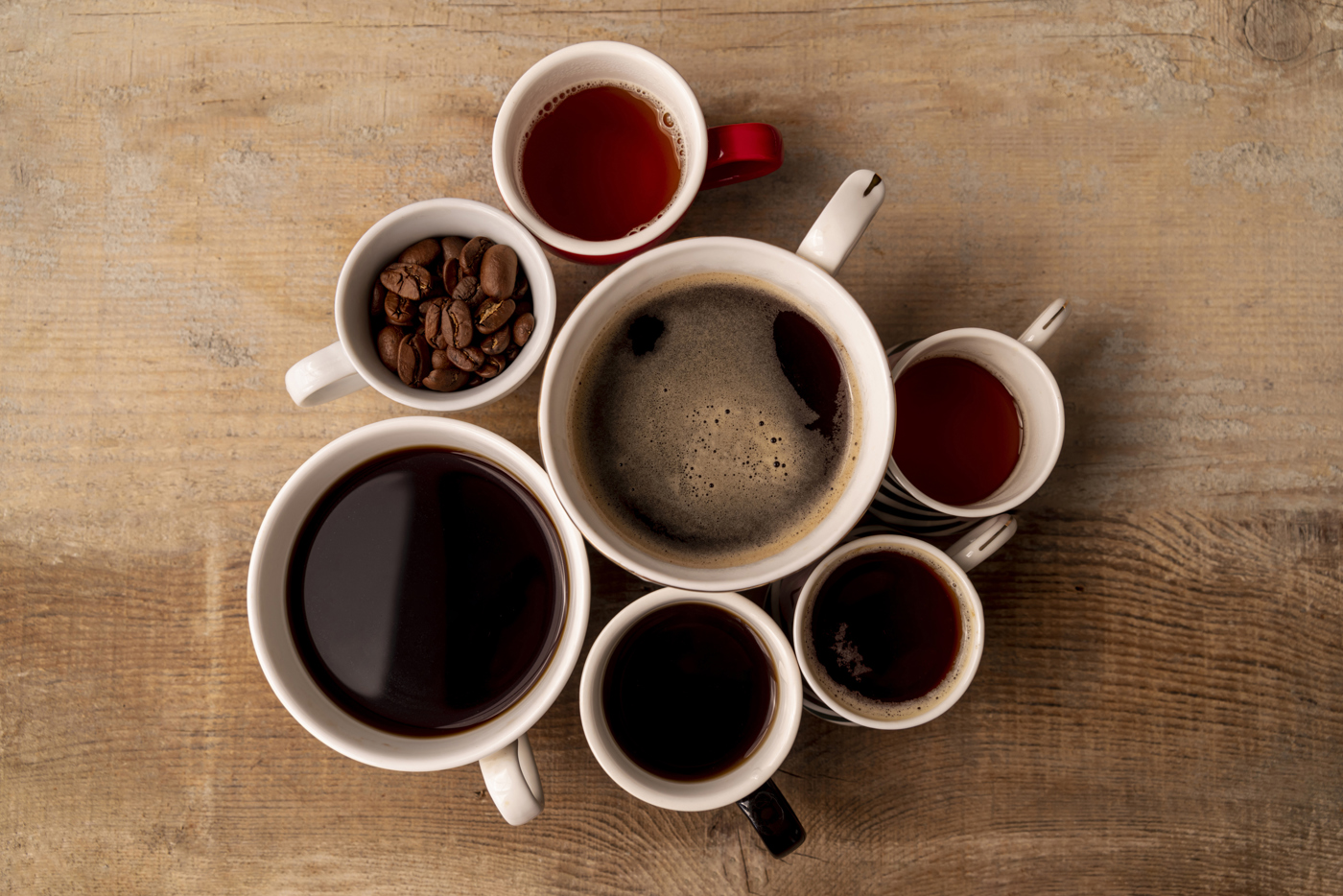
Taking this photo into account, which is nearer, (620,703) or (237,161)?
(620,703)

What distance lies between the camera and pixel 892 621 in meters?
1.10

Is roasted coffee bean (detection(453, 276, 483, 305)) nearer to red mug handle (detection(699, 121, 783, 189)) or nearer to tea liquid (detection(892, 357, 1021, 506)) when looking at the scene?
red mug handle (detection(699, 121, 783, 189))

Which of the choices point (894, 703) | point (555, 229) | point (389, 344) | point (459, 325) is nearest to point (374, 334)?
point (389, 344)

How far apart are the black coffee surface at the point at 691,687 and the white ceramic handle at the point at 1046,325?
0.59m

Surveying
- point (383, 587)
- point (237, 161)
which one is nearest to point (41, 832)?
point (383, 587)

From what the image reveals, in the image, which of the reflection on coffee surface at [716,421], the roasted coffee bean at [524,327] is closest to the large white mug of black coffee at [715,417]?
the reflection on coffee surface at [716,421]

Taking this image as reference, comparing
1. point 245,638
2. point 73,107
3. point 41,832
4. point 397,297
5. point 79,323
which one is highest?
point 73,107

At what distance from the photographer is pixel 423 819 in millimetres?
1206

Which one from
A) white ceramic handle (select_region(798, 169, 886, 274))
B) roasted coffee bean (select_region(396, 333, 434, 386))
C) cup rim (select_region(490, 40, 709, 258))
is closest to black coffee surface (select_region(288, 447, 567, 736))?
roasted coffee bean (select_region(396, 333, 434, 386))

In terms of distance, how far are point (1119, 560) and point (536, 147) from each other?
3.75 feet

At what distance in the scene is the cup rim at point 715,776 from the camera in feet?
3.26

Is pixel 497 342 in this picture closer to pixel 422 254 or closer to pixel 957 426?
pixel 422 254

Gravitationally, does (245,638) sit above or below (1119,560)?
below

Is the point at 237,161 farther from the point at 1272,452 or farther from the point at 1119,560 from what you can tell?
the point at 1272,452
